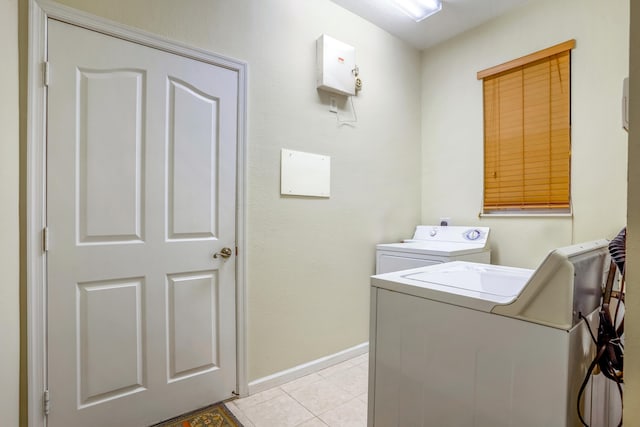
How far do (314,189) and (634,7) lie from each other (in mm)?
1864

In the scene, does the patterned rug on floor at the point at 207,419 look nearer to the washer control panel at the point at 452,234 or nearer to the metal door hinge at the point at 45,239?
the metal door hinge at the point at 45,239

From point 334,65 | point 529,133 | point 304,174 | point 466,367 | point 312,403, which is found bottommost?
point 312,403

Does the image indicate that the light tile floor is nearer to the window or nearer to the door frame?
the door frame

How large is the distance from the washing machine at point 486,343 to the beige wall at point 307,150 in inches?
38.3

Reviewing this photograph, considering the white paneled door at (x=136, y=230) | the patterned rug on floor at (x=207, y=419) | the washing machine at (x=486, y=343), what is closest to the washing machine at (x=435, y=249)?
the washing machine at (x=486, y=343)

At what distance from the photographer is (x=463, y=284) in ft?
4.00

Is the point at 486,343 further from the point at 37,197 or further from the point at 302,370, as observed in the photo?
the point at 37,197

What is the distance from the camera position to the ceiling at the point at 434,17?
2482 millimetres

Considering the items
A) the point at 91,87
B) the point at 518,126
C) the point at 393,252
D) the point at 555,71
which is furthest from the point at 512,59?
the point at 91,87

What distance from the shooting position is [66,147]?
1.53 metres

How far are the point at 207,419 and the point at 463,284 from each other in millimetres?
1554

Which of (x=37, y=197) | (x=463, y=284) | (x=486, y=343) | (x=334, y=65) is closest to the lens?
(x=486, y=343)

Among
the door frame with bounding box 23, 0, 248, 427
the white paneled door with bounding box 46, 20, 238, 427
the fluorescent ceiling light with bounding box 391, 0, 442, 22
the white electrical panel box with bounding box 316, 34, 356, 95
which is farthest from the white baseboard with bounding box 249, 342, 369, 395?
the fluorescent ceiling light with bounding box 391, 0, 442, 22

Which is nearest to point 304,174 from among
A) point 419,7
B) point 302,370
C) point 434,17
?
point 302,370
